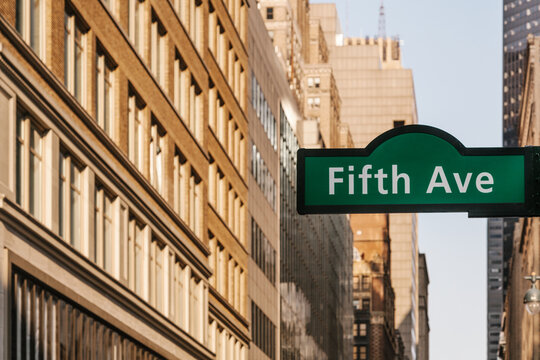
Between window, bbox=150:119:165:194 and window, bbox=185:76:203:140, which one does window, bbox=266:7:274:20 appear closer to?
window, bbox=185:76:203:140

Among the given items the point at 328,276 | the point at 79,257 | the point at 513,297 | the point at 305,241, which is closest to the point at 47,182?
the point at 79,257

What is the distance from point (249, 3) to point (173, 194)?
83.1ft

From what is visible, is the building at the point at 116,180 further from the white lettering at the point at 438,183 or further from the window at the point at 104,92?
the white lettering at the point at 438,183

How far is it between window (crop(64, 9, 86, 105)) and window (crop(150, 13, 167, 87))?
9434 mm

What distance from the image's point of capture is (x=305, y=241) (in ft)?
351

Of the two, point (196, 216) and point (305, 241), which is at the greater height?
point (305, 241)

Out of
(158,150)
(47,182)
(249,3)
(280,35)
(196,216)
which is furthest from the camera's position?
(280,35)

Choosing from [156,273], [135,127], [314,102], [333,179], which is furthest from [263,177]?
[333,179]

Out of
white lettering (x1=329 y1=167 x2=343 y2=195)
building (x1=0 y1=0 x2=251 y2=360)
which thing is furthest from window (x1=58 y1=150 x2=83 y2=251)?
white lettering (x1=329 y1=167 x2=343 y2=195)

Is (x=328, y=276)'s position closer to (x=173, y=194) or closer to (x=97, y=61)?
(x=173, y=194)

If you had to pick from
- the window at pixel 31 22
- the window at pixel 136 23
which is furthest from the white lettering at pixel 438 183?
the window at pixel 136 23

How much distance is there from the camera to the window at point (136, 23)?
43781 mm

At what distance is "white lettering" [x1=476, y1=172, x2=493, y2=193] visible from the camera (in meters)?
9.35

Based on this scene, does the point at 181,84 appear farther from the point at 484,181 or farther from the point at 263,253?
the point at 484,181
